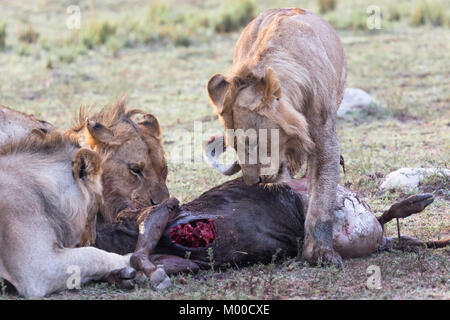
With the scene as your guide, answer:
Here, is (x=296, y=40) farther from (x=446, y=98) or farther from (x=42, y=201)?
(x=446, y=98)

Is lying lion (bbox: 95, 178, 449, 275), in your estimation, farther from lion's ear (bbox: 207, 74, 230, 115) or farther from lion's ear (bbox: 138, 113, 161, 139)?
lion's ear (bbox: 207, 74, 230, 115)

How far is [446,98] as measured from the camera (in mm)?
11609

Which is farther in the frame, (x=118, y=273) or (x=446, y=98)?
(x=446, y=98)

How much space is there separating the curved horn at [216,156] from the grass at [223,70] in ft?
3.23

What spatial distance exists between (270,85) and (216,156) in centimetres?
133

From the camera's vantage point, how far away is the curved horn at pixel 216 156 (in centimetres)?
645

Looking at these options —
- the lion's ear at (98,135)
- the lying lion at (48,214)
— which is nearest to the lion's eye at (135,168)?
the lion's ear at (98,135)

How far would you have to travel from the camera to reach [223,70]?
13.5 m

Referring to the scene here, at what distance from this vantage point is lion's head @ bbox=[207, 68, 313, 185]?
544cm

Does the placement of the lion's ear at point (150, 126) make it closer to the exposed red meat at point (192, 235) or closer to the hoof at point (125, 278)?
the exposed red meat at point (192, 235)

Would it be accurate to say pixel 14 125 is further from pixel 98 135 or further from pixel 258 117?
pixel 258 117

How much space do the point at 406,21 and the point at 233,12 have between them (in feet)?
11.6
